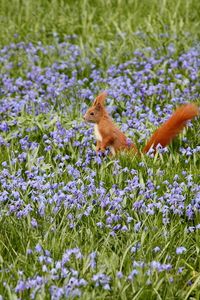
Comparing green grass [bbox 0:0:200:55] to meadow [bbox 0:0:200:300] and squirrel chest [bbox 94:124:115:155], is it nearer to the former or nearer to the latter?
meadow [bbox 0:0:200:300]

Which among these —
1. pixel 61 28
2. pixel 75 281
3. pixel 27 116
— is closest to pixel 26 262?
pixel 75 281

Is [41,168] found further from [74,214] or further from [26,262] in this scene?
[26,262]

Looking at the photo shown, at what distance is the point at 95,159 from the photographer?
532cm

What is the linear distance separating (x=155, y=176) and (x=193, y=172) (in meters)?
0.27

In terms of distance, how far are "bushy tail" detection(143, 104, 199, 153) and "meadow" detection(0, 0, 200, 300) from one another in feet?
0.35

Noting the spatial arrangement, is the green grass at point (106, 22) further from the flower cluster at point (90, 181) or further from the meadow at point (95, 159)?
the flower cluster at point (90, 181)

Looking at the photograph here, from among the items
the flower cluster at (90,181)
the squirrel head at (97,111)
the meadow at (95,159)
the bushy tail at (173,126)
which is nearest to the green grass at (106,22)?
the meadow at (95,159)

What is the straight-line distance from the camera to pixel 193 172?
5141 mm

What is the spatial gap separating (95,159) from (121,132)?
1.18ft

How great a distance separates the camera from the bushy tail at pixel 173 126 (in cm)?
536

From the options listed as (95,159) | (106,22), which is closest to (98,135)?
(95,159)

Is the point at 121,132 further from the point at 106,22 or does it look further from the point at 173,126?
the point at 106,22

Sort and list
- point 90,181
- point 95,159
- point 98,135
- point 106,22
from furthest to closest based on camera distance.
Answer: point 106,22 → point 98,135 → point 95,159 → point 90,181

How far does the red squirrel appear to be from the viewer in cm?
537
